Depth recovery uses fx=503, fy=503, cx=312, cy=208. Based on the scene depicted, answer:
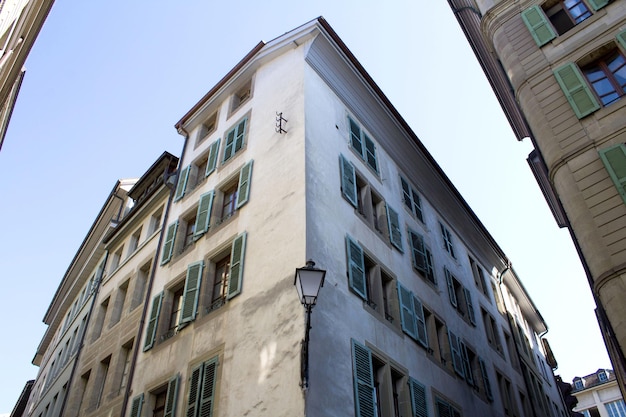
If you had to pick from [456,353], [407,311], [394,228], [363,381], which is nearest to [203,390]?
[363,381]

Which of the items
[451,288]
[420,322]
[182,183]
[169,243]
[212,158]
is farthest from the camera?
[451,288]

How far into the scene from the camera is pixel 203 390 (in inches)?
431

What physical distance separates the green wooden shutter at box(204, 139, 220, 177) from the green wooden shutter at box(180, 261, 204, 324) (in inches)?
157

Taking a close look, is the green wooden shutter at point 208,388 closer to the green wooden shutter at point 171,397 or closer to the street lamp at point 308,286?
the green wooden shutter at point 171,397

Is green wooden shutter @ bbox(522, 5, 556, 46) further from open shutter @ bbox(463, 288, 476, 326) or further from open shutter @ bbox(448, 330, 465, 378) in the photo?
open shutter @ bbox(463, 288, 476, 326)

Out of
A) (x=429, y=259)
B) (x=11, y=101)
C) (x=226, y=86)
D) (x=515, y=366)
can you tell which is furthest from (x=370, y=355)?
(x=11, y=101)

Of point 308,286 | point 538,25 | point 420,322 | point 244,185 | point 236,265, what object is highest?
point 538,25

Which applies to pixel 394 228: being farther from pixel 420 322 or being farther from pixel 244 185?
pixel 244 185

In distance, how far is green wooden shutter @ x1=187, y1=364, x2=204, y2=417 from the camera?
10.9 meters

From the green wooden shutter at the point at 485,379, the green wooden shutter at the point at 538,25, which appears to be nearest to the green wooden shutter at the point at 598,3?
the green wooden shutter at the point at 538,25

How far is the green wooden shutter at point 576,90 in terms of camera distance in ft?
37.9

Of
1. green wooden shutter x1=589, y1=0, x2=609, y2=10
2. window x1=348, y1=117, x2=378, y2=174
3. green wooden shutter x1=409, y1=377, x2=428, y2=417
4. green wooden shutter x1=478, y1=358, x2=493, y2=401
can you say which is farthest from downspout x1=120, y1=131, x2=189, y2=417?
green wooden shutter x1=589, y1=0, x2=609, y2=10

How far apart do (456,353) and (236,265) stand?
815cm

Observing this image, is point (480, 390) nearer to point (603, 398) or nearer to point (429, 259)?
point (429, 259)
